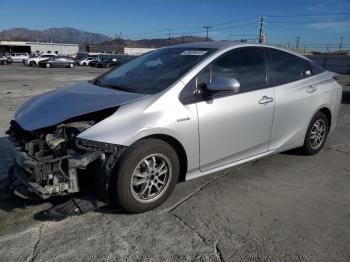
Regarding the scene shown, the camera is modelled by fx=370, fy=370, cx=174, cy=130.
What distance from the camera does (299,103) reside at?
4793 millimetres

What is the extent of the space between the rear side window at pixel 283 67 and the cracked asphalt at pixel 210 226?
1.23 m

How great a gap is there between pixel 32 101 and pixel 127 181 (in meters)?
1.67

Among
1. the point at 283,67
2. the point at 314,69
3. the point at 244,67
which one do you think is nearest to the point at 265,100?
the point at 244,67

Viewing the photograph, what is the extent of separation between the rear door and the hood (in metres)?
1.86

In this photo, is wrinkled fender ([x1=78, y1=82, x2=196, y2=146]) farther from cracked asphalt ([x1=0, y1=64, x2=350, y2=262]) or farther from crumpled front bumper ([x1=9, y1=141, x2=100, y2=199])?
cracked asphalt ([x1=0, y1=64, x2=350, y2=262])

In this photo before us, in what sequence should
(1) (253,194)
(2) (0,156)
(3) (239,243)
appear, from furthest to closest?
(2) (0,156)
(1) (253,194)
(3) (239,243)

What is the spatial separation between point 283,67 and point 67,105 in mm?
2779

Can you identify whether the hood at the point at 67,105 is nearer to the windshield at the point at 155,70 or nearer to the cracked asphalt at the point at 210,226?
the windshield at the point at 155,70

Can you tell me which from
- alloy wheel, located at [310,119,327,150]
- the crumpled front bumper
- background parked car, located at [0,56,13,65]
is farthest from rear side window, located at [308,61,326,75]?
background parked car, located at [0,56,13,65]

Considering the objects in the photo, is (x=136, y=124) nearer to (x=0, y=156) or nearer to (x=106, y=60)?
(x=0, y=156)

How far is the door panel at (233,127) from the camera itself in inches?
149

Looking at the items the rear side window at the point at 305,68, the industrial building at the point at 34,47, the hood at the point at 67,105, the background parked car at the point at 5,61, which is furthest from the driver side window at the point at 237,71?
the industrial building at the point at 34,47

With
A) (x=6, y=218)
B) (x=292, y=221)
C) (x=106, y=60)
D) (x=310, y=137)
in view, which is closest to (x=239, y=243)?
(x=292, y=221)

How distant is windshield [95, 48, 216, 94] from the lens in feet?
12.5
